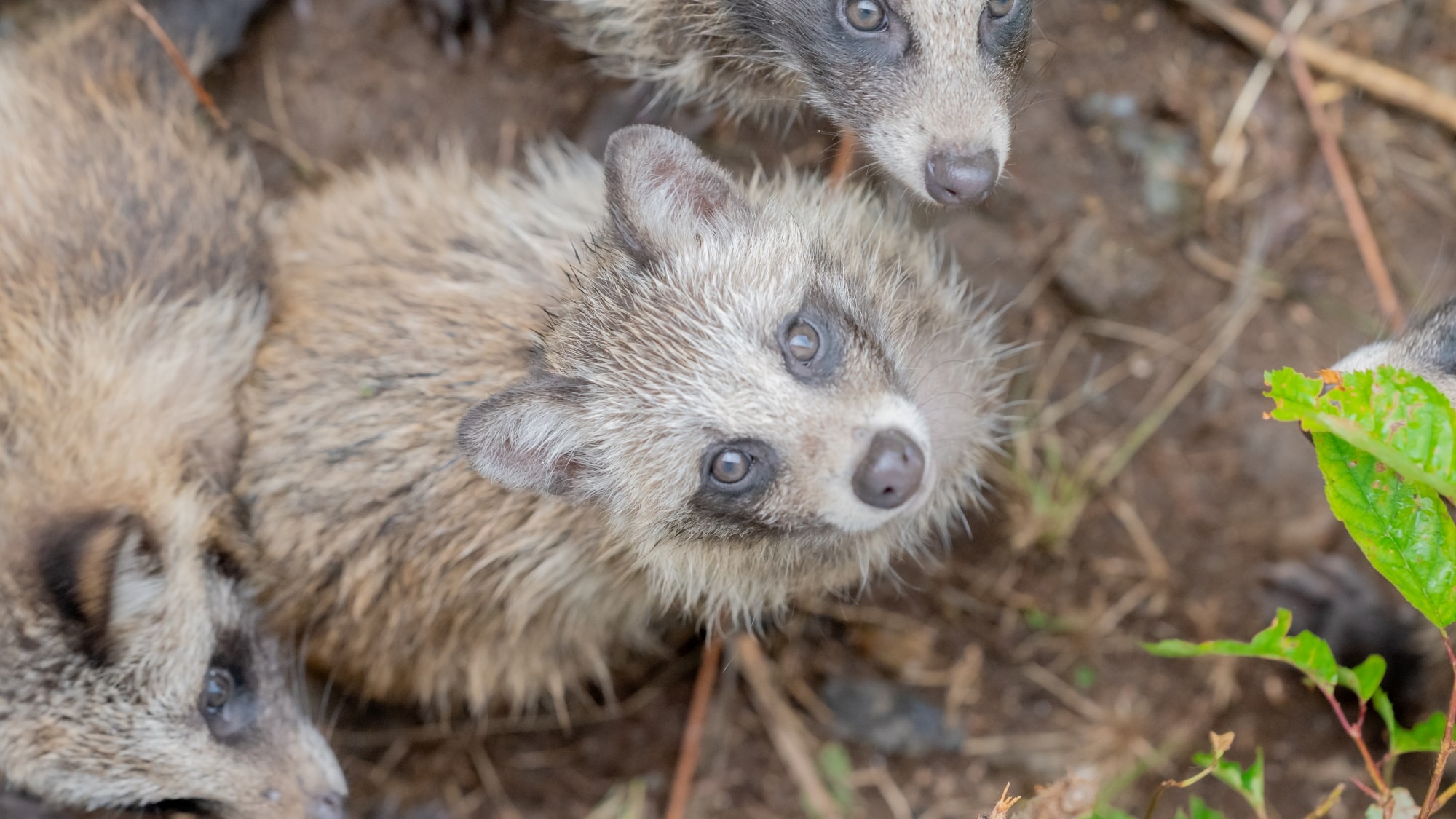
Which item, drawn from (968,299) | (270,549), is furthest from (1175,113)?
(270,549)

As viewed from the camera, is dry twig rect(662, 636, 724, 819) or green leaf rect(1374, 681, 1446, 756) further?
dry twig rect(662, 636, 724, 819)

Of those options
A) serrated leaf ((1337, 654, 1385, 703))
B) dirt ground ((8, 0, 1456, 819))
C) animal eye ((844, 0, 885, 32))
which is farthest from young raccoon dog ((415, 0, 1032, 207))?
serrated leaf ((1337, 654, 1385, 703))

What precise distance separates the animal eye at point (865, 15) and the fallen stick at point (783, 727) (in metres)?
2.40

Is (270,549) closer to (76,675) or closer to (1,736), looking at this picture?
(76,675)

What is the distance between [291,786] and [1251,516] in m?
3.82

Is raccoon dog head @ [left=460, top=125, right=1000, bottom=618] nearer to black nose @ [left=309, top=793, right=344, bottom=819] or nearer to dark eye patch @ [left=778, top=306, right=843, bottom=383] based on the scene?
dark eye patch @ [left=778, top=306, right=843, bottom=383]

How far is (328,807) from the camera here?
349cm

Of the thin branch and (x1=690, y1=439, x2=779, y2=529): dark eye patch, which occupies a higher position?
the thin branch

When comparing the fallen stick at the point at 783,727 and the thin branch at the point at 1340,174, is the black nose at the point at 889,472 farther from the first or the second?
the thin branch at the point at 1340,174

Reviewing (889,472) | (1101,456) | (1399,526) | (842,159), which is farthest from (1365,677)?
(842,159)

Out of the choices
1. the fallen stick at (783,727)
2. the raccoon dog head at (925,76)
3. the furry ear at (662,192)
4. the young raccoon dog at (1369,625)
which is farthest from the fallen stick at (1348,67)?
the fallen stick at (783,727)

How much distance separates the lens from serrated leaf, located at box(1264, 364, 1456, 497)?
2203 mm

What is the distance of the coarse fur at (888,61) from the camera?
9.95ft

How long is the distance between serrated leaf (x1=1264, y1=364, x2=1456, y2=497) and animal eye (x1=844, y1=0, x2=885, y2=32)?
1558 mm
